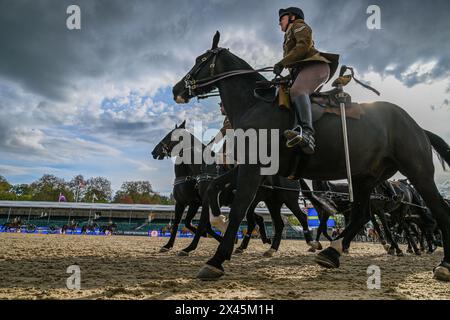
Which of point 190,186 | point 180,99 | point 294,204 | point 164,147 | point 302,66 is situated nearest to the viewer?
point 302,66

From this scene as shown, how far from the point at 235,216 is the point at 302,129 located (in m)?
1.46

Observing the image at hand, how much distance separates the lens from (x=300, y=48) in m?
4.56

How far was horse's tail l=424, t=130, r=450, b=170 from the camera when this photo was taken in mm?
5664

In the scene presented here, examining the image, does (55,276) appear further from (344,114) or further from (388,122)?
(388,122)

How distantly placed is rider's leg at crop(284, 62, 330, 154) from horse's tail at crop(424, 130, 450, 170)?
8.89 ft

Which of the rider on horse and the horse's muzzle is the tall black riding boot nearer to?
the rider on horse

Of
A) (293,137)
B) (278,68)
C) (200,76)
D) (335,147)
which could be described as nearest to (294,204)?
(335,147)

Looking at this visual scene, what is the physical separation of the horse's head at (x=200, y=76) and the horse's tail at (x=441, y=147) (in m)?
4.31

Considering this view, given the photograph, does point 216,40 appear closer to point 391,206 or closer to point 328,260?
point 328,260

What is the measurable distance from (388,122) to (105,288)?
183 inches

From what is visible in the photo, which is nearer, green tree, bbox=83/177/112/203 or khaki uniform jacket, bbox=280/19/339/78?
khaki uniform jacket, bbox=280/19/339/78

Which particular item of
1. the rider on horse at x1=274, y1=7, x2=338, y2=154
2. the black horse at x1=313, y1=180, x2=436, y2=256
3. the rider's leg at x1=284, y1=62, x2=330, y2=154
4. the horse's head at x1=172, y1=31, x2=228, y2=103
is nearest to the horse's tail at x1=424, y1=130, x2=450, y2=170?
the rider on horse at x1=274, y1=7, x2=338, y2=154
